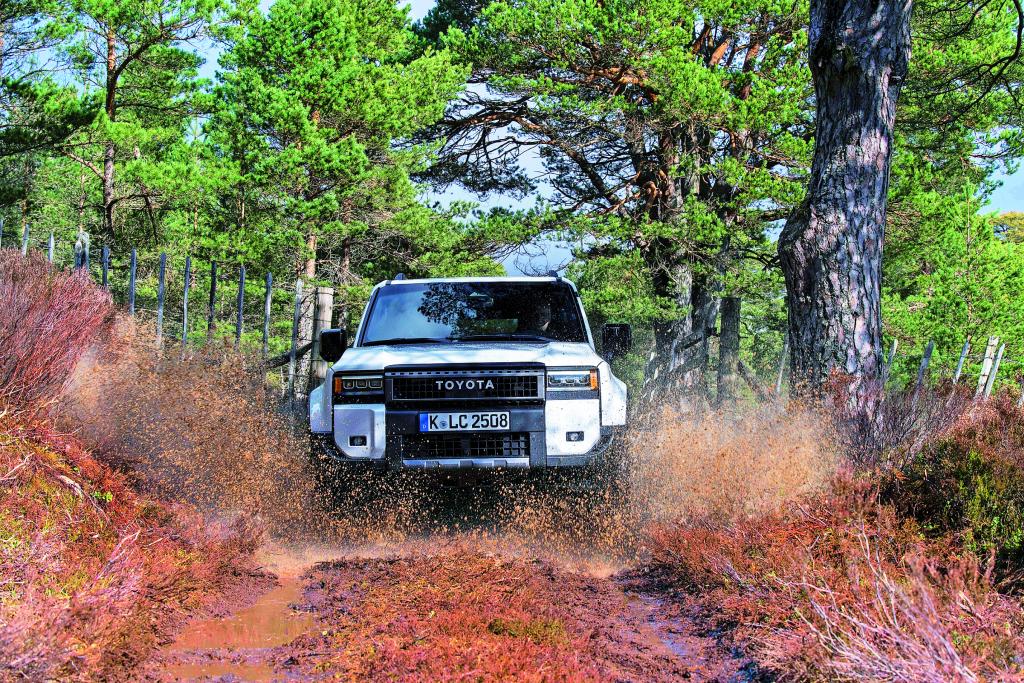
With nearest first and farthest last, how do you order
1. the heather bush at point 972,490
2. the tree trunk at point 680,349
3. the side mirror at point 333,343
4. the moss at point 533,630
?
the moss at point 533,630 < the heather bush at point 972,490 < the side mirror at point 333,343 < the tree trunk at point 680,349

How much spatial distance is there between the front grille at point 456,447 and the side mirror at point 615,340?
5.49 ft

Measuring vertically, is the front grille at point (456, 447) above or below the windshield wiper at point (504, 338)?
below

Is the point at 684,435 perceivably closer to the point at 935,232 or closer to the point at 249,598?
the point at 249,598

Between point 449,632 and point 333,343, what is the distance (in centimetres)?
374

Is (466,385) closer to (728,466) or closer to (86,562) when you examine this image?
(728,466)

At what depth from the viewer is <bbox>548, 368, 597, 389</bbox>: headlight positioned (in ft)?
23.9

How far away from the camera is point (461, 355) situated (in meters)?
7.53

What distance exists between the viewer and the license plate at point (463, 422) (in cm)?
714

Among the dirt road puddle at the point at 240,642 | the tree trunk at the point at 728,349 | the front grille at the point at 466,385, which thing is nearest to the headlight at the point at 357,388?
the front grille at the point at 466,385

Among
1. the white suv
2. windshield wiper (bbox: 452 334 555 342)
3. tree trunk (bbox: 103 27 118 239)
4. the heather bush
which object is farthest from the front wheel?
tree trunk (bbox: 103 27 118 239)

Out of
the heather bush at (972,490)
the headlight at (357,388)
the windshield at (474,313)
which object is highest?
the windshield at (474,313)

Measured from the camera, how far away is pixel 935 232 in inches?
835

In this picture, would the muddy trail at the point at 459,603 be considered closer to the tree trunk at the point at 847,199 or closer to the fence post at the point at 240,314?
the tree trunk at the point at 847,199

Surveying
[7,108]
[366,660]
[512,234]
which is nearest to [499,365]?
[366,660]
